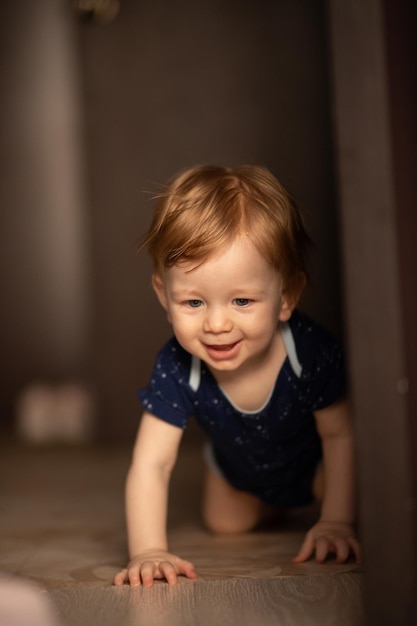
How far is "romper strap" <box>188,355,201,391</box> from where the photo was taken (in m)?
1.38

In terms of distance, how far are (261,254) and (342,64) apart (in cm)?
37

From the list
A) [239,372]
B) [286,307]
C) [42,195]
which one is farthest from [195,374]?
[42,195]

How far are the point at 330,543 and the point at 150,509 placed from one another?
0.82 feet

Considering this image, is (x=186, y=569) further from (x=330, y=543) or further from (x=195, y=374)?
(x=195, y=374)

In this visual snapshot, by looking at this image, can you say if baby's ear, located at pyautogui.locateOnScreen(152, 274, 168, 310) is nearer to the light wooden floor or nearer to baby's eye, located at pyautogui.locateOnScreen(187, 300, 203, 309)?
baby's eye, located at pyautogui.locateOnScreen(187, 300, 203, 309)

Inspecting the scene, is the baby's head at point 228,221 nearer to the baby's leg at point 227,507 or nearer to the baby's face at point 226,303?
the baby's face at point 226,303

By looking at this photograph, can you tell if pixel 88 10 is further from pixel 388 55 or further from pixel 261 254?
pixel 388 55

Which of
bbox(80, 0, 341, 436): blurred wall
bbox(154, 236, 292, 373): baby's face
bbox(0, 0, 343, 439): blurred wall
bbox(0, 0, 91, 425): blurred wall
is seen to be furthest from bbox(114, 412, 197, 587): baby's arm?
bbox(0, 0, 91, 425): blurred wall

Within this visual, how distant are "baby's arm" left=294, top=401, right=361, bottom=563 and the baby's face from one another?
0.19m

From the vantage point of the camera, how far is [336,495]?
1317 mm

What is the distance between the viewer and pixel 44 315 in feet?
10.4

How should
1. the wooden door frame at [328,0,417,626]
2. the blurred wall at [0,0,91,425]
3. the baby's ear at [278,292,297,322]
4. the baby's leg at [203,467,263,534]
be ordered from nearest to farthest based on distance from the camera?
1. the wooden door frame at [328,0,417,626]
2. the baby's ear at [278,292,297,322]
3. the baby's leg at [203,467,263,534]
4. the blurred wall at [0,0,91,425]

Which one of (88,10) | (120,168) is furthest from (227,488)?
(88,10)

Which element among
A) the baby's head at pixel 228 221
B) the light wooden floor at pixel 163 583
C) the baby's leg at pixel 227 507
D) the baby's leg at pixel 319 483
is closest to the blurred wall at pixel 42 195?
the light wooden floor at pixel 163 583
